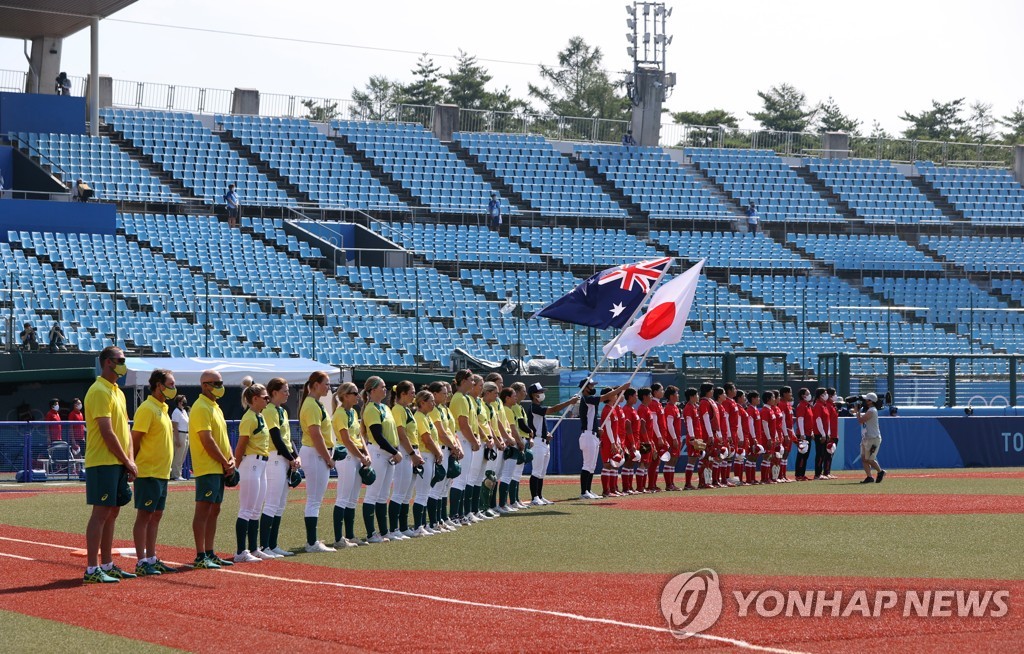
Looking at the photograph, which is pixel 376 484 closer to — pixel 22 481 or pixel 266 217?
pixel 22 481

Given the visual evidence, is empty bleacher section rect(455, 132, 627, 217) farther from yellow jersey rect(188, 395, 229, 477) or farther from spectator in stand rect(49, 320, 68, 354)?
yellow jersey rect(188, 395, 229, 477)

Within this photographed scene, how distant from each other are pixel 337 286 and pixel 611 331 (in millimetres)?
9329

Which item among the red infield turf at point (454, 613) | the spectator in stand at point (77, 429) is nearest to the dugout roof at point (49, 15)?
the spectator in stand at point (77, 429)

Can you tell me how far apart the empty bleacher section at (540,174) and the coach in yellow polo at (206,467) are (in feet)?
120

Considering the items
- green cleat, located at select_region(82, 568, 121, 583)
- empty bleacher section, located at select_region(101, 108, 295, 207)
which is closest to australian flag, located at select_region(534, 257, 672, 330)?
green cleat, located at select_region(82, 568, 121, 583)

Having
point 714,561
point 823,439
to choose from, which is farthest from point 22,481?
point 714,561

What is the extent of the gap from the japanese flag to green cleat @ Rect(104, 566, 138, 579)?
10914 millimetres

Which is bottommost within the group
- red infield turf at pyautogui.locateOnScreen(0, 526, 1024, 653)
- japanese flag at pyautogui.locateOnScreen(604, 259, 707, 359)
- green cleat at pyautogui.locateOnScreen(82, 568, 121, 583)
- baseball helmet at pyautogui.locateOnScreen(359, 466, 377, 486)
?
green cleat at pyautogui.locateOnScreen(82, 568, 121, 583)

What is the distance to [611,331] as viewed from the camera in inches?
1315

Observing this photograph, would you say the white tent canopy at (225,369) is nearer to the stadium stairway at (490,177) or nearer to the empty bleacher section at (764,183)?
the stadium stairway at (490,177)

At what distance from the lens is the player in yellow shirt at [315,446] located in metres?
13.7

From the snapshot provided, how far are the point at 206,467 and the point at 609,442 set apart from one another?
1022cm

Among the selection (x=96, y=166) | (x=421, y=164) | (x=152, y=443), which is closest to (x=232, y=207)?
(x=96, y=166)

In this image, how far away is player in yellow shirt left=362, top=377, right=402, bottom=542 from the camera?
14734mm
